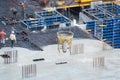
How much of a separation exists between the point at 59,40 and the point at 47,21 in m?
8.83

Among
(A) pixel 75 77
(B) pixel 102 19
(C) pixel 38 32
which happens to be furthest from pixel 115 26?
(A) pixel 75 77

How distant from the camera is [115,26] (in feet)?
197

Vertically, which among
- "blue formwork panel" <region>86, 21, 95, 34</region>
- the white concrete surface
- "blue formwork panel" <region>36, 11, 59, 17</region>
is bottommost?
the white concrete surface

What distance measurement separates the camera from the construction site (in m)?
47.2

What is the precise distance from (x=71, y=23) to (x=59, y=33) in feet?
15.7

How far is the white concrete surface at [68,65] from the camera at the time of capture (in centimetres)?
4616

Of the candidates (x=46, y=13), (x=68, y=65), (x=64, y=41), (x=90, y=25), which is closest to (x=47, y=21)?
(x=46, y=13)

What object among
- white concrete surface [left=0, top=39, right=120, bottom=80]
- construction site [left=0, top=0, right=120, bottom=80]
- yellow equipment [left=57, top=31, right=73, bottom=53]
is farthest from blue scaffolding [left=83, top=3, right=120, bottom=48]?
yellow equipment [left=57, top=31, right=73, bottom=53]

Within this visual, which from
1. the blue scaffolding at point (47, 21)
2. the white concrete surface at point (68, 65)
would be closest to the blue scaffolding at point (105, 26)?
the blue scaffolding at point (47, 21)

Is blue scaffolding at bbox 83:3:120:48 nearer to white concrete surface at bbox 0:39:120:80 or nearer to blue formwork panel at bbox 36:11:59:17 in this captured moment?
blue formwork panel at bbox 36:11:59:17

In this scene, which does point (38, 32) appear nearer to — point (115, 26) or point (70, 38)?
point (70, 38)

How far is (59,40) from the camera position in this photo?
51906 millimetres

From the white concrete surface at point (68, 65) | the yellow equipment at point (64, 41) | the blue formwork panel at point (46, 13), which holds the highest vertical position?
the blue formwork panel at point (46, 13)

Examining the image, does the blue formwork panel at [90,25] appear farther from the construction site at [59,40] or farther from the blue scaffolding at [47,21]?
the blue scaffolding at [47,21]
